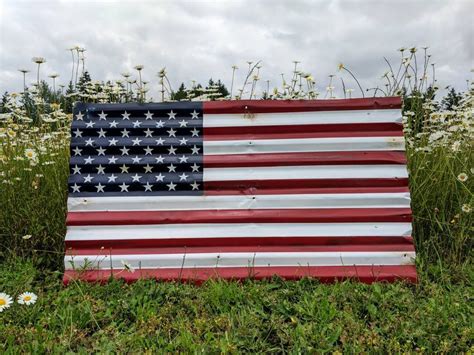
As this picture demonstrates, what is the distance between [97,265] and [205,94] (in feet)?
6.82

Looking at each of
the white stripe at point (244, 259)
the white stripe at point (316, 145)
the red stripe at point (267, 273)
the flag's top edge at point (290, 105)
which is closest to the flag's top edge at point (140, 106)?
the flag's top edge at point (290, 105)

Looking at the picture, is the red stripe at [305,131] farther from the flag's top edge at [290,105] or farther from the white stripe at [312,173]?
the white stripe at [312,173]

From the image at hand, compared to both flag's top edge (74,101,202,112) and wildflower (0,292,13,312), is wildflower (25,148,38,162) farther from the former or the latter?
wildflower (0,292,13,312)

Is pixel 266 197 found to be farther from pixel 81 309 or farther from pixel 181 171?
pixel 81 309

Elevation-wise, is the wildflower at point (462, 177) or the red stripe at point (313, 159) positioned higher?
the red stripe at point (313, 159)

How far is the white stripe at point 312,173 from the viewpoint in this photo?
12.1 ft

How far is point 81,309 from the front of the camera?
303cm

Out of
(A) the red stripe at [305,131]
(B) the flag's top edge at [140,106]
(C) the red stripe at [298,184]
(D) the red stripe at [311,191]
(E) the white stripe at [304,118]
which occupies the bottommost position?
(D) the red stripe at [311,191]

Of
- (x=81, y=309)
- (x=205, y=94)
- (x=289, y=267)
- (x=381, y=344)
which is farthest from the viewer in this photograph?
(x=205, y=94)

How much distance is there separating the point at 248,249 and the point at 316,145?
39.6 inches

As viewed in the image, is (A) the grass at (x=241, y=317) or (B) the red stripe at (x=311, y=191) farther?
(B) the red stripe at (x=311, y=191)

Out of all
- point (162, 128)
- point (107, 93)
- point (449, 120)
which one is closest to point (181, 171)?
point (162, 128)

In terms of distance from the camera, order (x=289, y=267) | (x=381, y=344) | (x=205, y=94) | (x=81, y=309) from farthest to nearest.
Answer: (x=205, y=94) → (x=289, y=267) → (x=81, y=309) → (x=381, y=344)

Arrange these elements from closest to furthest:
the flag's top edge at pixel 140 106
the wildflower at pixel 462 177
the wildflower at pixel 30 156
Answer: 1. the flag's top edge at pixel 140 106
2. the wildflower at pixel 462 177
3. the wildflower at pixel 30 156
